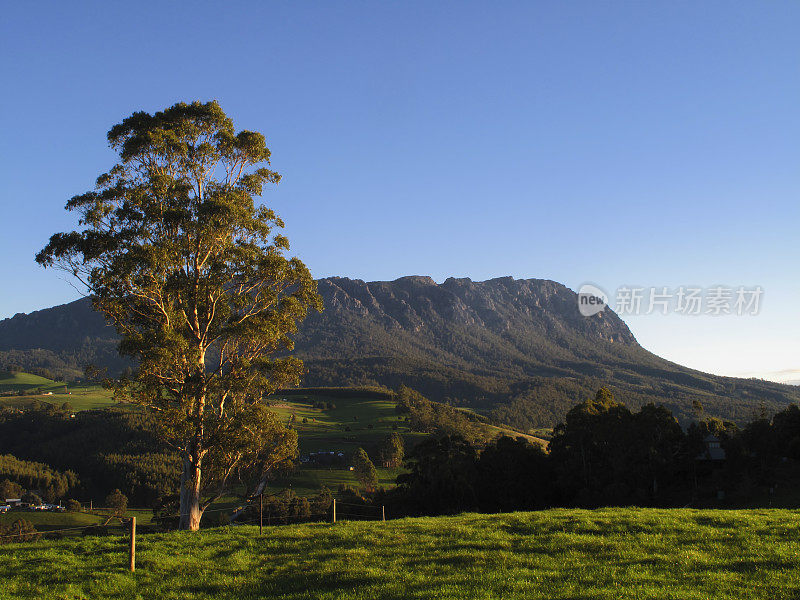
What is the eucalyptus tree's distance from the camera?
2295 cm

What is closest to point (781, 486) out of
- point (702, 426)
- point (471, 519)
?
point (702, 426)

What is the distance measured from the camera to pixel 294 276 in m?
26.1

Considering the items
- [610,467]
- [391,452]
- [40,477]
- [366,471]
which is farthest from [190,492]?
[40,477]

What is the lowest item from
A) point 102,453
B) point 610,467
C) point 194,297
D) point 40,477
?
point 40,477

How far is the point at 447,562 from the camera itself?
1495 centimetres

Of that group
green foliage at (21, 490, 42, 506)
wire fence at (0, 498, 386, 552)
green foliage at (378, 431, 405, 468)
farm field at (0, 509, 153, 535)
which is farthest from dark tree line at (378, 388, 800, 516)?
green foliage at (21, 490, 42, 506)

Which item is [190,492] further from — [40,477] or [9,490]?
[40,477]

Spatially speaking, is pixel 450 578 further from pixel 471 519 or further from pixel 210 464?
pixel 210 464

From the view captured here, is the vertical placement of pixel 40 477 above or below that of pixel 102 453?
below

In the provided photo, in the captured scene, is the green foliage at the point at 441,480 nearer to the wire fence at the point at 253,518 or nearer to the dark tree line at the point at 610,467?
the dark tree line at the point at 610,467

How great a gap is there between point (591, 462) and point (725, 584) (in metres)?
49.7

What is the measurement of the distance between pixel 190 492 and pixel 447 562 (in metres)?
13.5

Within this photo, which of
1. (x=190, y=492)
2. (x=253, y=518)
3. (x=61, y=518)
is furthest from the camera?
(x=61, y=518)

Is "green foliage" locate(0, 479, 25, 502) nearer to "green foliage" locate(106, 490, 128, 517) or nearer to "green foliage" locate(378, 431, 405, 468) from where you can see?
"green foliage" locate(106, 490, 128, 517)
